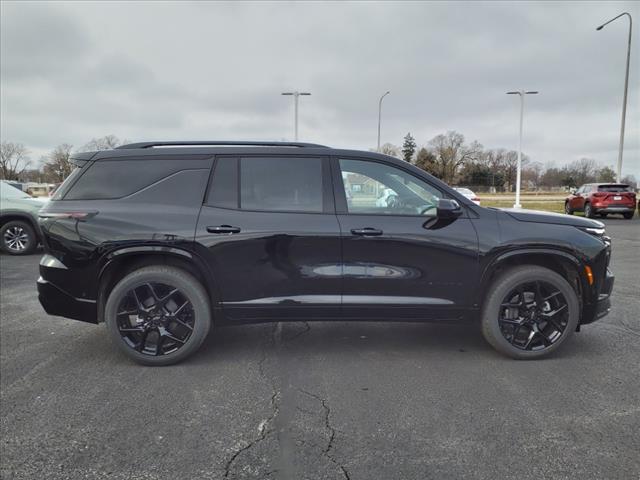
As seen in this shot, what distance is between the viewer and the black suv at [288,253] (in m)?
3.66

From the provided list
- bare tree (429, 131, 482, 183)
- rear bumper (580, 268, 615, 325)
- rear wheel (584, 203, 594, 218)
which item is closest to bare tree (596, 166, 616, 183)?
bare tree (429, 131, 482, 183)

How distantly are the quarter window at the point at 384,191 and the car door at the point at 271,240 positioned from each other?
0.20 m

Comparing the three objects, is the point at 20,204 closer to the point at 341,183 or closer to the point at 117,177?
the point at 117,177

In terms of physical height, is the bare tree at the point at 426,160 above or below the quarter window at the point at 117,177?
above

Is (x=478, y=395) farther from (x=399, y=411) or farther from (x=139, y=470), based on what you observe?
(x=139, y=470)

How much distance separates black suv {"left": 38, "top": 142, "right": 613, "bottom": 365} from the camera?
3656 mm

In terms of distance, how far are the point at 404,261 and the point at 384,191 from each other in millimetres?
624

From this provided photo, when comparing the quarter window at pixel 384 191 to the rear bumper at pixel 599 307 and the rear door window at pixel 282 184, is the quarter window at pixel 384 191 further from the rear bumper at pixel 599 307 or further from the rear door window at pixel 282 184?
the rear bumper at pixel 599 307

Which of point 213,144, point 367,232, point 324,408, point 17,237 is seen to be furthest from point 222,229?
point 17,237

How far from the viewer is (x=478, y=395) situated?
3.17 m

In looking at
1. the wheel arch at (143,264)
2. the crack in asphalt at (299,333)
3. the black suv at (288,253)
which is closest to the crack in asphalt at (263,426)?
the black suv at (288,253)

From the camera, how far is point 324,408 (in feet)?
9.82

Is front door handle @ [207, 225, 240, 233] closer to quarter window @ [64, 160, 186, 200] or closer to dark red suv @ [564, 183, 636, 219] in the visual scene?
quarter window @ [64, 160, 186, 200]

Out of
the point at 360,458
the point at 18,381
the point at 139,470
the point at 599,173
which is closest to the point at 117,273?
the point at 18,381
